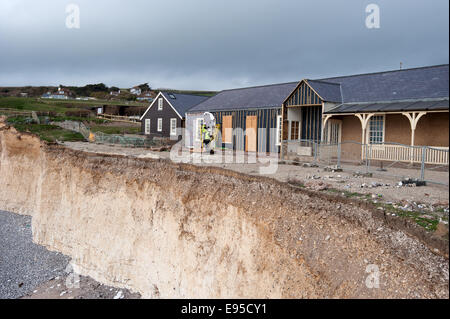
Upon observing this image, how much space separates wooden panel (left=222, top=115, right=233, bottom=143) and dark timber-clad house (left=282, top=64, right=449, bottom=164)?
464 centimetres

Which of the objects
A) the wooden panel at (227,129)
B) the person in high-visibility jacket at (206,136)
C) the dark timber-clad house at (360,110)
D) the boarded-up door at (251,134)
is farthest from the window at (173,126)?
the dark timber-clad house at (360,110)

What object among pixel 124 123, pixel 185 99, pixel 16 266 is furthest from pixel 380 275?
pixel 124 123

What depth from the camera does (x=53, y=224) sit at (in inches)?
612

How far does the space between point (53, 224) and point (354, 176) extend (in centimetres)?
1403

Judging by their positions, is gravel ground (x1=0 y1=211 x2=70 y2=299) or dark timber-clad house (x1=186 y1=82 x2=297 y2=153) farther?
dark timber-clad house (x1=186 y1=82 x2=297 y2=153)

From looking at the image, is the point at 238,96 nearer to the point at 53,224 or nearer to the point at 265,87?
the point at 265,87

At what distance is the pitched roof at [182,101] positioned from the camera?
28.6 m

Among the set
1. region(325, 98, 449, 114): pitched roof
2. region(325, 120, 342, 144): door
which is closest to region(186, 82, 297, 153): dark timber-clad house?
region(325, 120, 342, 144): door

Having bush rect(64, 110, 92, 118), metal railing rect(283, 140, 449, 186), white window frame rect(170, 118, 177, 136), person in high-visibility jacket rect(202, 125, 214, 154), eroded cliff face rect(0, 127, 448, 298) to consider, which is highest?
bush rect(64, 110, 92, 118)

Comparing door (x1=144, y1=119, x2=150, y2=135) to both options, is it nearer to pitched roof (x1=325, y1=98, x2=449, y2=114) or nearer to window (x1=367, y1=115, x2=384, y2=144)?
pitched roof (x1=325, y1=98, x2=449, y2=114)

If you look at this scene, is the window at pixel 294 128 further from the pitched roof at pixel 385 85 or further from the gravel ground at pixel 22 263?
the gravel ground at pixel 22 263

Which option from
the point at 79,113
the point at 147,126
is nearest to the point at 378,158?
the point at 147,126

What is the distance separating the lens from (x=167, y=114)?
95.8 feet

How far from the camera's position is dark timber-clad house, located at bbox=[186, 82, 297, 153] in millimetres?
19312
